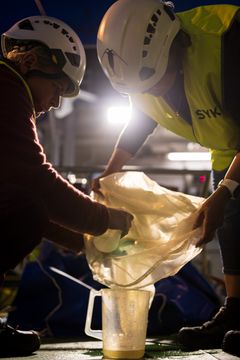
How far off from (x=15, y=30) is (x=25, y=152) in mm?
647

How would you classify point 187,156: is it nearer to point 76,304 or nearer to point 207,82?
point 76,304

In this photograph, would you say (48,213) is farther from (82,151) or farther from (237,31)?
(82,151)

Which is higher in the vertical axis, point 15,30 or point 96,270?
point 15,30

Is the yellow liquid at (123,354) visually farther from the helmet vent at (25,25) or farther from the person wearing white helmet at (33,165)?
the helmet vent at (25,25)

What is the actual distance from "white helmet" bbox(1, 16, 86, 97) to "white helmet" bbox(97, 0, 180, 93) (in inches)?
4.6

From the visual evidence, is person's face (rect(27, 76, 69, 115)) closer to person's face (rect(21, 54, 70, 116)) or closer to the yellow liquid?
person's face (rect(21, 54, 70, 116))

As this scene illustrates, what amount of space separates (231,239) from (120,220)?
0.53 metres

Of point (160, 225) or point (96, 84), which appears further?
point (96, 84)

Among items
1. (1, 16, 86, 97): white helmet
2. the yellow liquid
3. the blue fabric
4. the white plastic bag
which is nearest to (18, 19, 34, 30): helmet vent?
(1, 16, 86, 97): white helmet

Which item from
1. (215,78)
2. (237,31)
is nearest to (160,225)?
(215,78)

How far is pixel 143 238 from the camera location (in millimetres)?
2100

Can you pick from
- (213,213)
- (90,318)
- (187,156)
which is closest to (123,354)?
Answer: (90,318)

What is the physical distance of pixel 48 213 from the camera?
6.50 feet

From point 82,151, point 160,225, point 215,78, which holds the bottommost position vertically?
point 82,151
